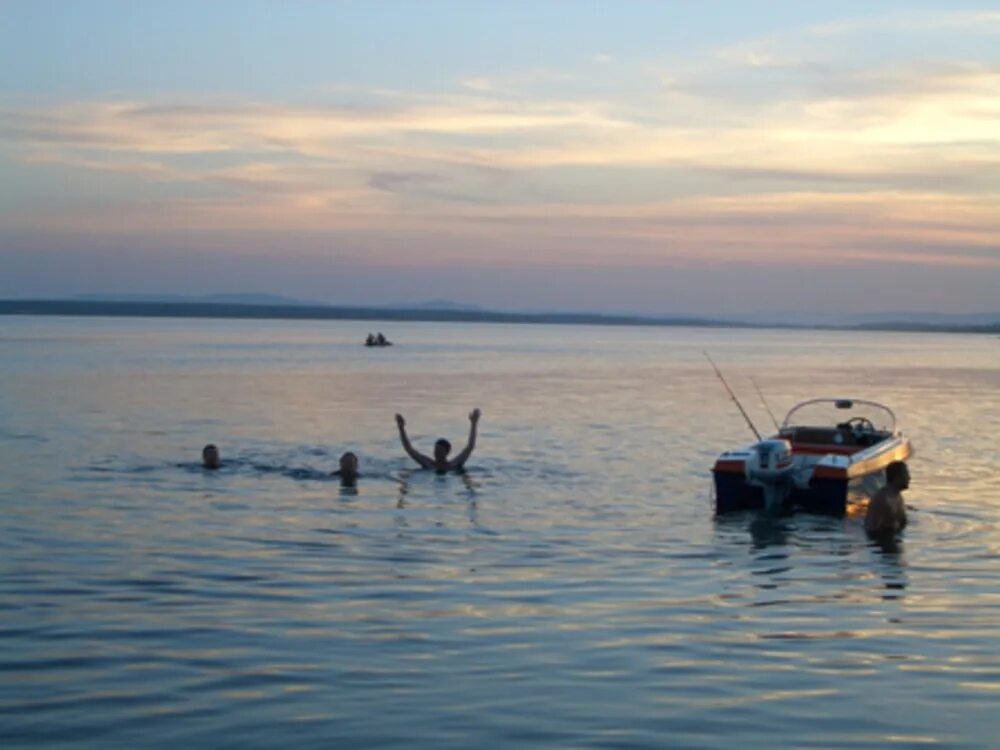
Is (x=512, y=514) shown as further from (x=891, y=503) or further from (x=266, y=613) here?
(x=266, y=613)

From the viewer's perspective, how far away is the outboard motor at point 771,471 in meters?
18.1

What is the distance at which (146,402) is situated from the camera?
40.2 metres

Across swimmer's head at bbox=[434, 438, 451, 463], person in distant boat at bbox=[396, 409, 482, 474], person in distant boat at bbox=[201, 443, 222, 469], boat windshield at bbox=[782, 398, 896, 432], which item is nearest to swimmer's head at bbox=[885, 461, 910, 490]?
person in distant boat at bbox=[396, 409, 482, 474]

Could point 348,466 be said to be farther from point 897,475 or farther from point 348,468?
point 897,475

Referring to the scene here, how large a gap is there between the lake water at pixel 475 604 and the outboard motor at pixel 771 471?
0.40 m

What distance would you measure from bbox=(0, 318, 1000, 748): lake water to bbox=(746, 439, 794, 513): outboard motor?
1.32 feet

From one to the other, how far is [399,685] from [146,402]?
3216 cm

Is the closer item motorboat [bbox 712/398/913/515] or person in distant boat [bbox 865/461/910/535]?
person in distant boat [bbox 865/461/910/535]

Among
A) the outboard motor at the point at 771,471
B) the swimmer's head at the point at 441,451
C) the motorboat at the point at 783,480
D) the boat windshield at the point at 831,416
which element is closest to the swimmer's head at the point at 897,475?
the motorboat at the point at 783,480

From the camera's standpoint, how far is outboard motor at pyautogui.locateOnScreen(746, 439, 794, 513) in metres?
18.1

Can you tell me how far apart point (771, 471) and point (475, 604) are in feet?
22.9

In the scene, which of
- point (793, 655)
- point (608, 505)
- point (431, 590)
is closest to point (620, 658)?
point (793, 655)

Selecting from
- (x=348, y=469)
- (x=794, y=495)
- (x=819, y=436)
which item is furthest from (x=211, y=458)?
(x=819, y=436)

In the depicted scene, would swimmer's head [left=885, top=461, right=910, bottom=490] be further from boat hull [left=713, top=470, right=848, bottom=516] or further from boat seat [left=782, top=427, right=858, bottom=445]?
boat seat [left=782, top=427, right=858, bottom=445]
